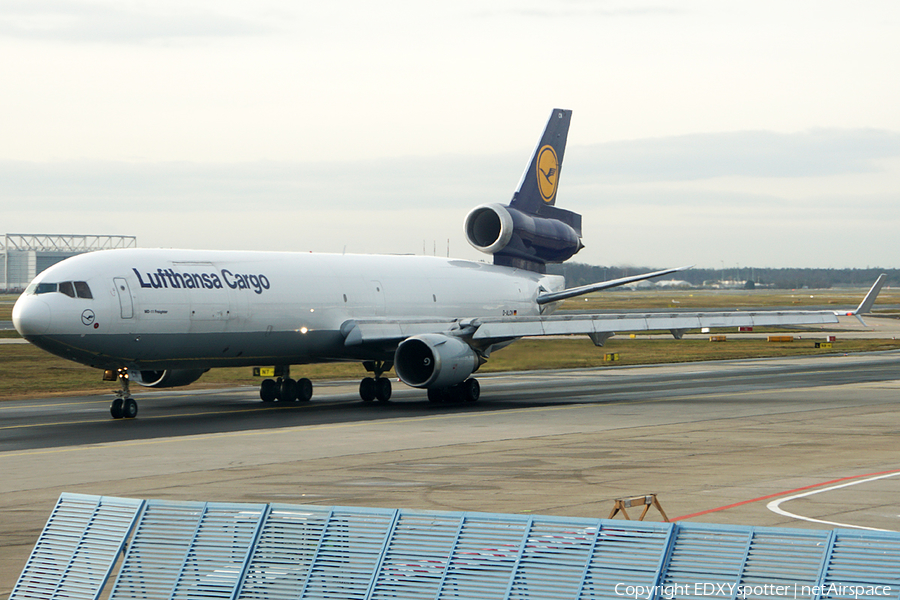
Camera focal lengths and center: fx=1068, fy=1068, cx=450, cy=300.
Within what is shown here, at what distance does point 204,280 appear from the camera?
32.0 m

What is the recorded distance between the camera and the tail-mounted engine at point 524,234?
4291 cm

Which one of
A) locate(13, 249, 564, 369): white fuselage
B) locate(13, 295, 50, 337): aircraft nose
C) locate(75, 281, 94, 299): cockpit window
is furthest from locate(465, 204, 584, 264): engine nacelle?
locate(13, 295, 50, 337): aircraft nose

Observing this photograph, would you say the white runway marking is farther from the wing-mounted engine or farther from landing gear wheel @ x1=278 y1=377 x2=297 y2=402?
the wing-mounted engine

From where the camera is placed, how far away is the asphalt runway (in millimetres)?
16781

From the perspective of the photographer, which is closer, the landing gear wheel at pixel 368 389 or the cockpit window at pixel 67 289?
the cockpit window at pixel 67 289

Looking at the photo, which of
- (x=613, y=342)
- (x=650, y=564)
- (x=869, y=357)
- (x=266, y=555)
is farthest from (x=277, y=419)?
(x=613, y=342)

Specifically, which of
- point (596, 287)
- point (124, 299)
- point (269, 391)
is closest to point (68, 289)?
point (124, 299)

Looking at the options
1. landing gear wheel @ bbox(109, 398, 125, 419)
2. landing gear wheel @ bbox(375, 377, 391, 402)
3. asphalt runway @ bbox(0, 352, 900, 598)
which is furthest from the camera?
landing gear wheel @ bbox(375, 377, 391, 402)

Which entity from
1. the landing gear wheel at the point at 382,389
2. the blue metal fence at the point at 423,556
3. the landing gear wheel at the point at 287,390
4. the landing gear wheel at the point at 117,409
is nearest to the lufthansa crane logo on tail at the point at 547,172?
the landing gear wheel at the point at 382,389

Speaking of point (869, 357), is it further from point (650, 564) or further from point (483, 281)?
point (650, 564)

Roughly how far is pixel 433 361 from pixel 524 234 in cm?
1142

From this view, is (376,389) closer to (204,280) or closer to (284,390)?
(284,390)

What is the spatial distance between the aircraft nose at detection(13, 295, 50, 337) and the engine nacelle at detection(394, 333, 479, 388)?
10779 mm

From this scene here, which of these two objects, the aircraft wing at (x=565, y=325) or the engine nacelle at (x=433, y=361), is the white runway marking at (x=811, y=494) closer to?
the aircraft wing at (x=565, y=325)
